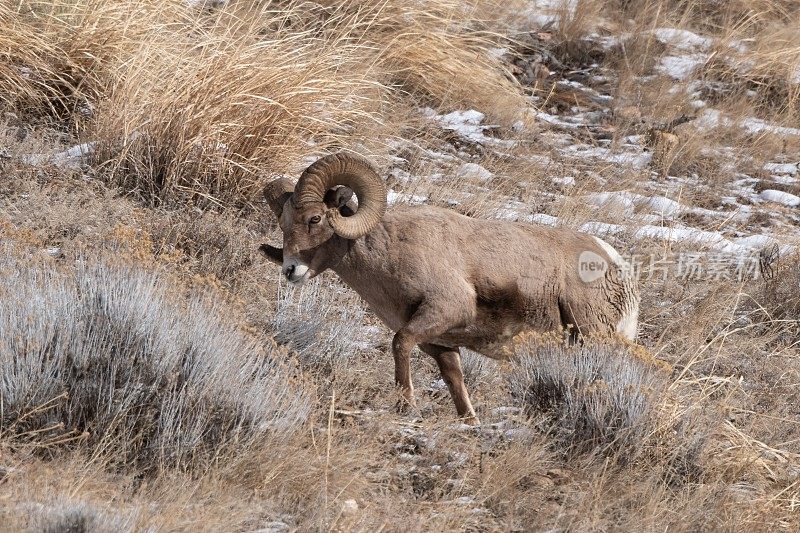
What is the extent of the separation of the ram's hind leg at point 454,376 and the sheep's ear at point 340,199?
2.94 feet

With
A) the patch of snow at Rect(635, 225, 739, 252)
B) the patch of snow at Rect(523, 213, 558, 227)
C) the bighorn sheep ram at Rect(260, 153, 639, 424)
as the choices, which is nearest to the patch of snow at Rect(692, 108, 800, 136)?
the patch of snow at Rect(635, 225, 739, 252)

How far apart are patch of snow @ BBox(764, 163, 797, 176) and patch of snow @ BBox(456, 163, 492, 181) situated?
3220 millimetres

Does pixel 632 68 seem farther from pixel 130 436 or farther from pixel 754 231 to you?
pixel 130 436

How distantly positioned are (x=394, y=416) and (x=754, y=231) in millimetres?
5381

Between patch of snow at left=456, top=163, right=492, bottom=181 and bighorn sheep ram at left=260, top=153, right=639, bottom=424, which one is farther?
patch of snow at left=456, top=163, right=492, bottom=181

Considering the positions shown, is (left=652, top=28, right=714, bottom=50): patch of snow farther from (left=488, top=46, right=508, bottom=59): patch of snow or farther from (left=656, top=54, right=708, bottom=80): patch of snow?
(left=488, top=46, right=508, bottom=59): patch of snow

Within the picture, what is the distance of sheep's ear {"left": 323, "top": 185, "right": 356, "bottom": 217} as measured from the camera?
561 centimetres

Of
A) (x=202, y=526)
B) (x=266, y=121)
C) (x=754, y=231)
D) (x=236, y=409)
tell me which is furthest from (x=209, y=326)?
(x=754, y=231)

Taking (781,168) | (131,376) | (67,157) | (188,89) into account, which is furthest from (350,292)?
(781,168)

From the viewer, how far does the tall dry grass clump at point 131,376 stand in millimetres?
4285

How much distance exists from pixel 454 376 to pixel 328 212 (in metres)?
1.14

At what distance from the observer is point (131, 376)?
4.55m

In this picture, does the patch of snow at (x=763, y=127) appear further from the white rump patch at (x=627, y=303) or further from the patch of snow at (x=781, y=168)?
the white rump patch at (x=627, y=303)

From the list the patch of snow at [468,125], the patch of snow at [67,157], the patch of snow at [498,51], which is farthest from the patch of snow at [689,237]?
the patch of snow at [67,157]
